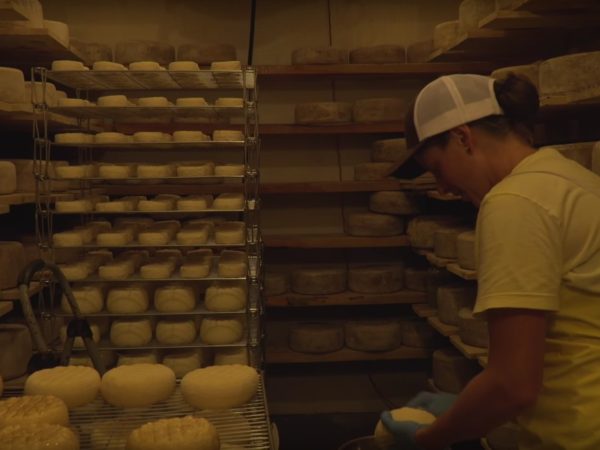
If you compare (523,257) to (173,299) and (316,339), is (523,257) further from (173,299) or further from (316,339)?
(316,339)

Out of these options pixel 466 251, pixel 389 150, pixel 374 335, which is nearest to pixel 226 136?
pixel 466 251

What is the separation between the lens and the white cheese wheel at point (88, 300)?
2830 mm

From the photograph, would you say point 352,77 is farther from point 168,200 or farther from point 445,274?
point 168,200

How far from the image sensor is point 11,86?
2.91 meters

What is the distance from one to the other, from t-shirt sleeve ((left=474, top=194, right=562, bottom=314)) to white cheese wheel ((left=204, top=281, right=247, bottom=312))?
→ 174cm

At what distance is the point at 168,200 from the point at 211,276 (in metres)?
0.45

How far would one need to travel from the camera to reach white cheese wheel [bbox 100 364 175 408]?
175 centimetres

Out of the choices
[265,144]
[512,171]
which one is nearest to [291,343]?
[265,144]

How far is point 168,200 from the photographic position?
3062 mm

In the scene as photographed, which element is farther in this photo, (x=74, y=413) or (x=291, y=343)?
(x=291, y=343)

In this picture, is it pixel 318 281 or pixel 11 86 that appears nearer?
pixel 11 86

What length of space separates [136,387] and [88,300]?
1204mm

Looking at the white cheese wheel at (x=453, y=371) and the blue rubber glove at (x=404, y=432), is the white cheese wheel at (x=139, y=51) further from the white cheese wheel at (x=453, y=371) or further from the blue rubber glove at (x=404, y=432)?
the blue rubber glove at (x=404, y=432)

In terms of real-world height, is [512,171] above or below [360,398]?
above
